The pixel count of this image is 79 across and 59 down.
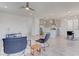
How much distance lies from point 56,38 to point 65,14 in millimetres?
657

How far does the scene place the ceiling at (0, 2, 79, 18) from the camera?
7.72 ft

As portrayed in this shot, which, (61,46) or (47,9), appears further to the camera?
(61,46)

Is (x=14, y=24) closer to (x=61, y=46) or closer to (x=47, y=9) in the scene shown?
(x=47, y=9)

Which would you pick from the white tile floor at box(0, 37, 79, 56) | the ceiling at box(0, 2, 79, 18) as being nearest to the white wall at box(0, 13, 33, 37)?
the ceiling at box(0, 2, 79, 18)

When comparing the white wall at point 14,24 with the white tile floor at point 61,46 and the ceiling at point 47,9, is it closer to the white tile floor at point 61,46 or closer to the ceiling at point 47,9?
the ceiling at point 47,9

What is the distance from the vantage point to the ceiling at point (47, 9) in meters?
2.35

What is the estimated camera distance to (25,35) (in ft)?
8.38

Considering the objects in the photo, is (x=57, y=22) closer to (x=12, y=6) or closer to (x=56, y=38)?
(x=56, y=38)

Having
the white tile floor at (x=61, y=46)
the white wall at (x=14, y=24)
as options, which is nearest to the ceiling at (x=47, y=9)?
the white wall at (x=14, y=24)

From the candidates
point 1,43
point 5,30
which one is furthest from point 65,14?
point 1,43

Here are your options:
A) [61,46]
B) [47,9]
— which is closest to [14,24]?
[47,9]

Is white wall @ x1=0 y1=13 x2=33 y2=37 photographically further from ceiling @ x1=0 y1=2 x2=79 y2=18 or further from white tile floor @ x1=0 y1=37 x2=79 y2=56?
white tile floor @ x1=0 y1=37 x2=79 y2=56

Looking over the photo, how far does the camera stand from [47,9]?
2576mm

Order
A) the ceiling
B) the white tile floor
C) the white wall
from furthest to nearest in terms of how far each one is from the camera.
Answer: the white tile floor
the white wall
the ceiling
